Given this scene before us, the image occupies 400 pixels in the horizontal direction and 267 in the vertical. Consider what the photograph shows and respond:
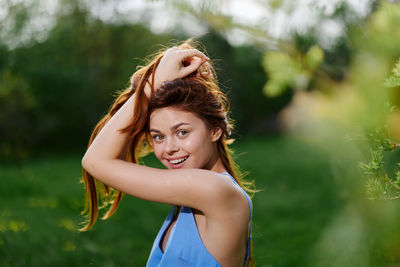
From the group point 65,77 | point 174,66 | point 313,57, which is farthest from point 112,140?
point 65,77

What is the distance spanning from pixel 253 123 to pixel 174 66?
1489 centimetres

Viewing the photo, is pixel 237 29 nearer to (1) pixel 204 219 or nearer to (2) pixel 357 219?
(1) pixel 204 219

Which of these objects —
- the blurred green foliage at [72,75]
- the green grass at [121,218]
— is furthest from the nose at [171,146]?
the blurred green foliage at [72,75]

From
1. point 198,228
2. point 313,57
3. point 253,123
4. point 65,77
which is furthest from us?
point 253,123

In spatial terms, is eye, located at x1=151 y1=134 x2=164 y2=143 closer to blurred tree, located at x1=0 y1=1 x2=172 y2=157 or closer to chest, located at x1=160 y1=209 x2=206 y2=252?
chest, located at x1=160 y1=209 x2=206 y2=252

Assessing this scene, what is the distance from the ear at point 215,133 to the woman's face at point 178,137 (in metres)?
0.07

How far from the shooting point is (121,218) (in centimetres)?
644

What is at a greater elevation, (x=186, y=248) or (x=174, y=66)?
(x=174, y=66)

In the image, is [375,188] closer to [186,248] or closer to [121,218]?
[186,248]

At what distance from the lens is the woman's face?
5.47ft

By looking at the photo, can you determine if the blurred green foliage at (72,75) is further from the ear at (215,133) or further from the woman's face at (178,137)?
the woman's face at (178,137)

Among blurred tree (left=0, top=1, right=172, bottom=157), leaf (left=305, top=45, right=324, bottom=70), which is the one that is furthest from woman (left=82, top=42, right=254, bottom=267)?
blurred tree (left=0, top=1, right=172, bottom=157)

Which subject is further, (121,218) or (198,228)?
(121,218)

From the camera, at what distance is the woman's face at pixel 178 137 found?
167cm
